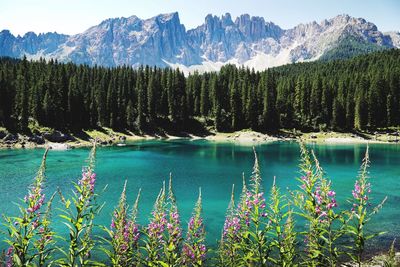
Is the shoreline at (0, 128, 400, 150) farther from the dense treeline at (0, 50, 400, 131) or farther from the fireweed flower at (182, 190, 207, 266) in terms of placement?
the fireweed flower at (182, 190, 207, 266)

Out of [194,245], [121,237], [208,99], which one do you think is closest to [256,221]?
[194,245]

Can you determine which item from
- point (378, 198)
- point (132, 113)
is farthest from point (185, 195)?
point (132, 113)

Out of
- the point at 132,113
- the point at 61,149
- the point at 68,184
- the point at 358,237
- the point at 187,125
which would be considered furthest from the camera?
the point at 187,125

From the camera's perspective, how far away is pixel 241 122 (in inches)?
5605

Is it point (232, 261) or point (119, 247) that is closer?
point (119, 247)

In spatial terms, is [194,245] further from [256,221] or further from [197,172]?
[197,172]

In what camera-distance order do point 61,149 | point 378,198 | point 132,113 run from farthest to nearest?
1. point 132,113
2. point 61,149
3. point 378,198

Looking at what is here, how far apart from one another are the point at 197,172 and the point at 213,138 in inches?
2672

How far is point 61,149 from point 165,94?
190 feet

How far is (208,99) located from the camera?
14938cm

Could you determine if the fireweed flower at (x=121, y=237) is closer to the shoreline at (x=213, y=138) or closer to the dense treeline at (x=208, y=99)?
the shoreline at (x=213, y=138)

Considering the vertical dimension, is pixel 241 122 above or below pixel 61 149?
above

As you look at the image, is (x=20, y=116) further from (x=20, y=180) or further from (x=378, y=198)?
(x=378, y=198)

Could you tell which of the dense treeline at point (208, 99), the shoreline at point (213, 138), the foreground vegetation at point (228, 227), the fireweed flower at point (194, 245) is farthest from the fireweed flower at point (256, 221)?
the dense treeline at point (208, 99)
